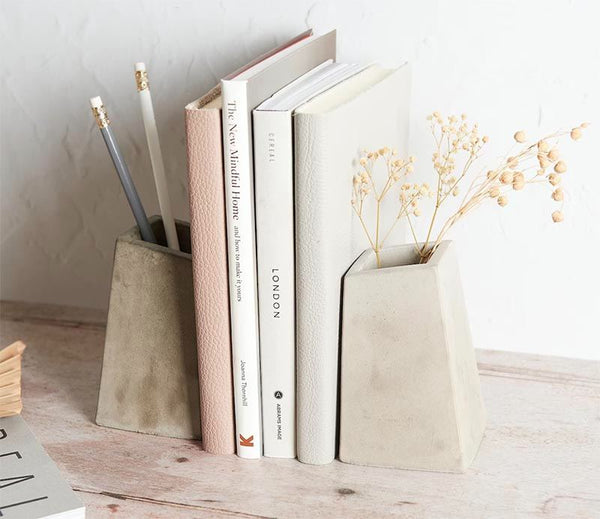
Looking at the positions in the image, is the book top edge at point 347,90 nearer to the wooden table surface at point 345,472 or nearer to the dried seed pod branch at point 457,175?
the dried seed pod branch at point 457,175

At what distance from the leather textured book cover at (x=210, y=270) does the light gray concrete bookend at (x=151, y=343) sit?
0.03 metres

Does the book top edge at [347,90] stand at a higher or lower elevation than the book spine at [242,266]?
higher

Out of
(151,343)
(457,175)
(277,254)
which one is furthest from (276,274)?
(457,175)

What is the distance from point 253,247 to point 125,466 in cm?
18

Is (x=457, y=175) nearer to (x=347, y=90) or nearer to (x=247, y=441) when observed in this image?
(x=347, y=90)

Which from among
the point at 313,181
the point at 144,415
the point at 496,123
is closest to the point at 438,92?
the point at 496,123

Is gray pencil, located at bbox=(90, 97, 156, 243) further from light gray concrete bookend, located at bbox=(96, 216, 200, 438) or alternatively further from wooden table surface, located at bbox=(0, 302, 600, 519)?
wooden table surface, located at bbox=(0, 302, 600, 519)

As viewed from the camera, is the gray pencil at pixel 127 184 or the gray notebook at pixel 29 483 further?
the gray pencil at pixel 127 184

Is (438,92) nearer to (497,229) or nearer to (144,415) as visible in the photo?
(497,229)

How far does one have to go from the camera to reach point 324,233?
0.58 metres

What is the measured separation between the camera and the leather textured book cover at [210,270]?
1.90 feet

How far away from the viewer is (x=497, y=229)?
782 mm

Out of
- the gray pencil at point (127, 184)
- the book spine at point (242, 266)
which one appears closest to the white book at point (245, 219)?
the book spine at point (242, 266)

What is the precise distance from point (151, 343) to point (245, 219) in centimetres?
13
